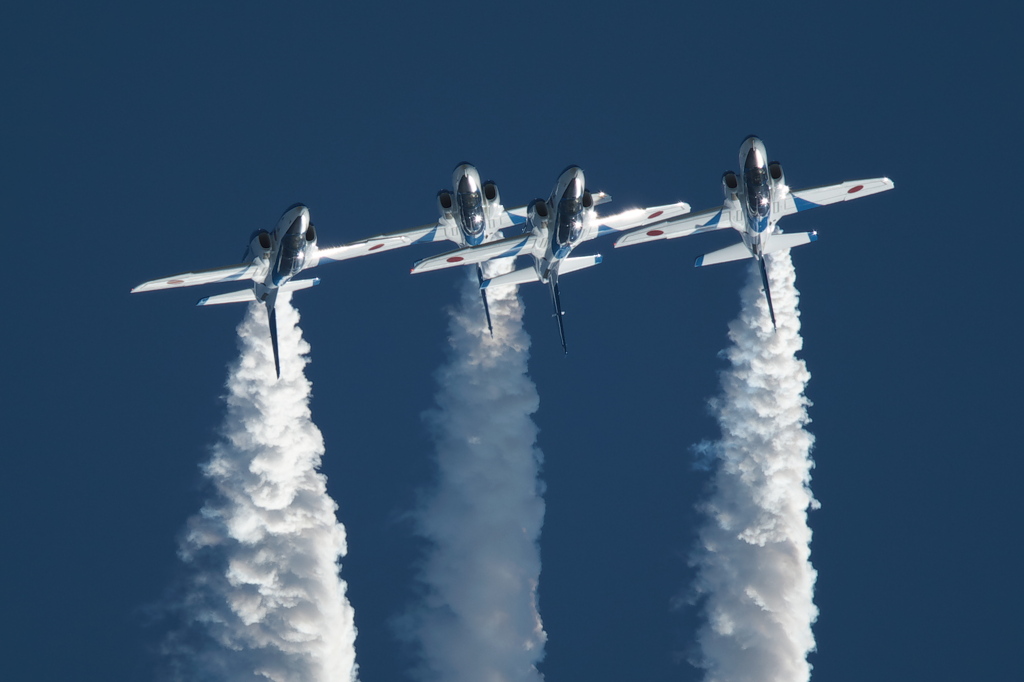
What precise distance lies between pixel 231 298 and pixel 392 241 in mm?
12008

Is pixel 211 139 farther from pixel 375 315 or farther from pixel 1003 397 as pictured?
pixel 1003 397

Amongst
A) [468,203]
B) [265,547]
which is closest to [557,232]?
[468,203]

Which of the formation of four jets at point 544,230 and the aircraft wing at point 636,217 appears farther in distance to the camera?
the aircraft wing at point 636,217

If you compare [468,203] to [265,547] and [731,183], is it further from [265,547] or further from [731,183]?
[265,547]

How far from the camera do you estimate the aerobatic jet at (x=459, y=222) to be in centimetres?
7581

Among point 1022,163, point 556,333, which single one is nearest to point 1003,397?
point 1022,163

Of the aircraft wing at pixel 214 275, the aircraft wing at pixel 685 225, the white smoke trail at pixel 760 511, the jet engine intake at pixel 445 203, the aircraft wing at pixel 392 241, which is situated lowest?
the white smoke trail at pixel 760 511

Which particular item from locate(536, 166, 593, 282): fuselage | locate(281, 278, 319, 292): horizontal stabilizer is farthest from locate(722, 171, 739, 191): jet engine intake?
locate(281, 278, 319, 292): horizontal stabilizer

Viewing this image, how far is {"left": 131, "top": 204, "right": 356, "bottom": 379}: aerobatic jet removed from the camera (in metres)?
71.9

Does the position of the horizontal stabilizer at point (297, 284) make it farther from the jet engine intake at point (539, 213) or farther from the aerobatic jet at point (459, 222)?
the jet engine intake at point (539, 213)

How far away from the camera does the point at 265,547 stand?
259 ft

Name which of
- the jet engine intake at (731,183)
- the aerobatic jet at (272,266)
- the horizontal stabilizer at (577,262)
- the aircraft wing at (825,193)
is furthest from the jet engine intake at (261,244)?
the aircraft wing at (825,193)

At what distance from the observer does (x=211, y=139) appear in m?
103

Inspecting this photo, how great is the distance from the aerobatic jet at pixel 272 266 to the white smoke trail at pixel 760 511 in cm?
3486
